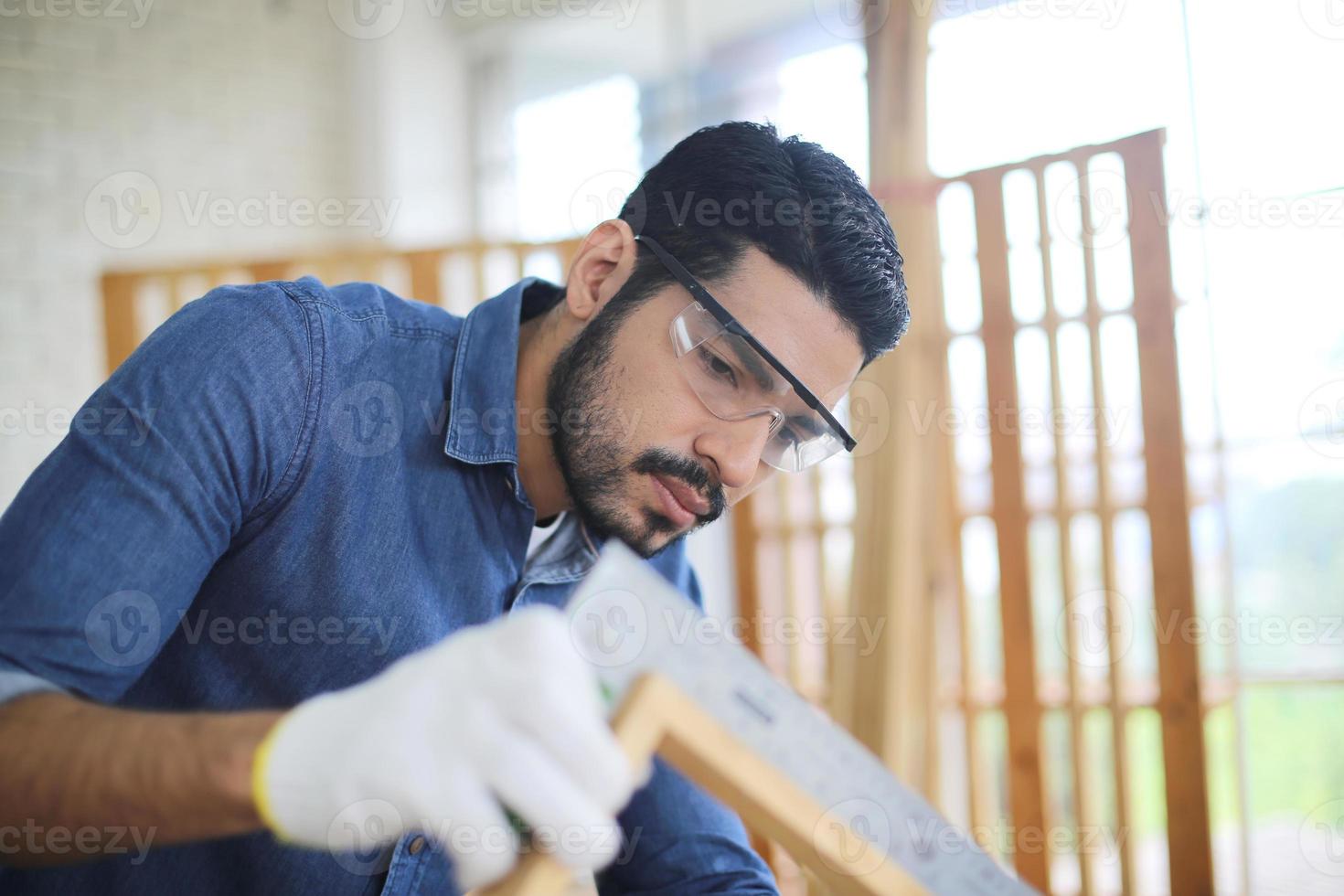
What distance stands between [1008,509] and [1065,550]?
134 mm

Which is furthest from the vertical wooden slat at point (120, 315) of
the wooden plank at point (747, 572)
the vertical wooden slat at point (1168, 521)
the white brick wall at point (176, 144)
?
the vertical wooden slat at point (1168, 521)

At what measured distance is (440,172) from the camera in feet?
13.9

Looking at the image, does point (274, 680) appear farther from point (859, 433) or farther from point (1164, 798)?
point (1164, 798)

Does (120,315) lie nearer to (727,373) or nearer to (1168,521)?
(727,373)

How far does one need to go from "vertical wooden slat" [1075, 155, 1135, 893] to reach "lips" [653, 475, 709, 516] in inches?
43.6

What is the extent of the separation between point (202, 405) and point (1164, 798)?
186cm

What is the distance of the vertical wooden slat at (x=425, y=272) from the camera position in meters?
2.75

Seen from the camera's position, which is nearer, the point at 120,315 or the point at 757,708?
the point at 757,708

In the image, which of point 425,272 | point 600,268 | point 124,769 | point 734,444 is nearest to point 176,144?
point 425,272

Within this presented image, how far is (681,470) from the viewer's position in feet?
4.14

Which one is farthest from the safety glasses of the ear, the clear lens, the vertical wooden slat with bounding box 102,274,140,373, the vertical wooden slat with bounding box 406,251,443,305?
the vertical wooden slat with bounding box 102,274,140,373

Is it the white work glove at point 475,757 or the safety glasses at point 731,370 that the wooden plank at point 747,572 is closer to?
the safety glasses at point 731,370

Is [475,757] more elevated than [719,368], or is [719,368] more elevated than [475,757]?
[719,368]

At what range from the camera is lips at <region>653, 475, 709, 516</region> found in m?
1.27
